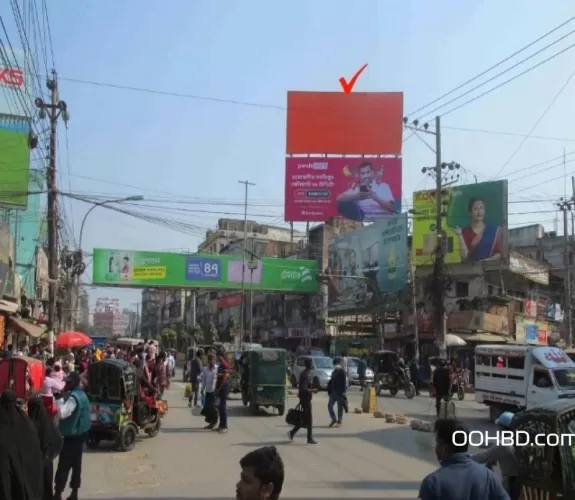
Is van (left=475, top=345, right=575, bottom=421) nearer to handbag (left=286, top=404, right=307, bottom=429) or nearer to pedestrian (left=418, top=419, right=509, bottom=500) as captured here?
handbag (left=286, top=404, right=307, bottom=429)

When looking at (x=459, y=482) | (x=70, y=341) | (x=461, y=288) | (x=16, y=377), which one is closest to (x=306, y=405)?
(x=16, y=377)

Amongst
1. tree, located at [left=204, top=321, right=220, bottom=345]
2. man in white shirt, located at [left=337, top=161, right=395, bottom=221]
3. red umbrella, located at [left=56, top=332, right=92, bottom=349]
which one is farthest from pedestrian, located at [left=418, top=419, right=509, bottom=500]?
tree, located at [left=204, top=321, right=220, bottom=345]

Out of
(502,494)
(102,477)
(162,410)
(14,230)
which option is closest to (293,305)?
(14,230)

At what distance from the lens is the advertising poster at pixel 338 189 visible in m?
49.4

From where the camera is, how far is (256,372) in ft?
66.6

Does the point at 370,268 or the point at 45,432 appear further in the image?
the point at 370,268

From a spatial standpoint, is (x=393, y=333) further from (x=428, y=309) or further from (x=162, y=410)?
(x=162, y=410)

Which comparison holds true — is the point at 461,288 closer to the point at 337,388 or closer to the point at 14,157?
the point at 14,157

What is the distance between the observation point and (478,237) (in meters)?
44.9

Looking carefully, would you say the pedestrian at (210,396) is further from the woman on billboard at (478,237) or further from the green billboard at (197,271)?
the green billboard at (197,271)

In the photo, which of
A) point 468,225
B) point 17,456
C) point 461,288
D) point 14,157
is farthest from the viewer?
point 468,225

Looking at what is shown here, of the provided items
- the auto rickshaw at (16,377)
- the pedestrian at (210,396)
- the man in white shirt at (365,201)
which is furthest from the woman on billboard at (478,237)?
the auto rickshaw at (16,377)

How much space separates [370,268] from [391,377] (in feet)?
63.7

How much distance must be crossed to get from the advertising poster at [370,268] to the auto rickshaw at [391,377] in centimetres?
1255
